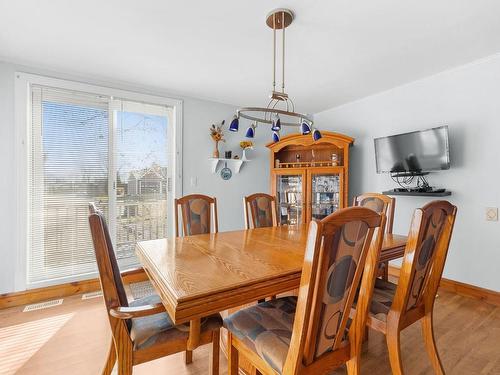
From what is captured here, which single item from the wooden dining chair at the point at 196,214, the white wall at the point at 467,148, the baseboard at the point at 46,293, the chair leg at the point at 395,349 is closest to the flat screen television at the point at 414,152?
the white wall at the point at 467,148

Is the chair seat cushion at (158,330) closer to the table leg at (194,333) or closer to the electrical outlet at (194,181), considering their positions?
the table leg at (194,333)

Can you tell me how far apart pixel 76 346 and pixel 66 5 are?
2.30 meters

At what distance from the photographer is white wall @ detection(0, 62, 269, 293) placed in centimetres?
241

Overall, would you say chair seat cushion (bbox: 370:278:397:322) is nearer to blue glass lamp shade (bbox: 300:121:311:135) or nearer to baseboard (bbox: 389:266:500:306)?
blue glass lamp shade (bbox: 300:121:311:135)

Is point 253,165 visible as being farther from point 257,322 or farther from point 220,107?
point 257,322

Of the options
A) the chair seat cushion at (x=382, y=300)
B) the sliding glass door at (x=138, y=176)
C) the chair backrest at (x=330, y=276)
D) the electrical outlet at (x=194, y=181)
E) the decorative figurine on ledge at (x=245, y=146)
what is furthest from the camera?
the decorative figurine on ledge at (x=245, y=146)

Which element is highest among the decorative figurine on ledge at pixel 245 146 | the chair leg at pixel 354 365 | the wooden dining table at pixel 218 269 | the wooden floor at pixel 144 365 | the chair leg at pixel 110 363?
the decorative figurine on ledge at pixel 245 146

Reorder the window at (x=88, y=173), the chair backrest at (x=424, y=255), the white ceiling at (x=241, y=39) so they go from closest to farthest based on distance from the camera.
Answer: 1. the chair backrest at (x=424, y=255)
2. the white ceiling at (x=241, y=39)
3. the window at (x=88, y=173)

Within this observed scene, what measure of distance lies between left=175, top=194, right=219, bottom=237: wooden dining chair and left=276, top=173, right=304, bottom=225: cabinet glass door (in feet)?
5.47

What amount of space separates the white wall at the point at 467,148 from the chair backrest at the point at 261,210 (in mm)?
1657

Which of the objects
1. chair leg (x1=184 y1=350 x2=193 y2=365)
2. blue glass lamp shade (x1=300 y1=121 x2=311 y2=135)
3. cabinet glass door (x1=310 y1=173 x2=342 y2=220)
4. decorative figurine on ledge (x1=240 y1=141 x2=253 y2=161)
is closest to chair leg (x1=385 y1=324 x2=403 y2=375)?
chair leg (x1=184 y1=350 x2=193 y2=365)

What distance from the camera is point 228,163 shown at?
3.73 metres

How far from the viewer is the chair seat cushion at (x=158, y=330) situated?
Result: 45.2 inches

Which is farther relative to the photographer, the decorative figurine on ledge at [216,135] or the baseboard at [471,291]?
the decorative figurine on ledge at [216,135]
